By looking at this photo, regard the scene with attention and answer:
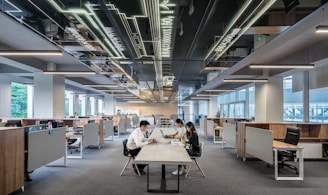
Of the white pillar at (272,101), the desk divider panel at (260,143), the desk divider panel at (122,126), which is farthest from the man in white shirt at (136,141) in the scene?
the desk divider panel at (122,126)

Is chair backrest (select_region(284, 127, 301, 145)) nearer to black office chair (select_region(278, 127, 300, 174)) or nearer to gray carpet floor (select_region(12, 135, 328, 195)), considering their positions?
black office chair (select_region(278, 127, 300, 174))

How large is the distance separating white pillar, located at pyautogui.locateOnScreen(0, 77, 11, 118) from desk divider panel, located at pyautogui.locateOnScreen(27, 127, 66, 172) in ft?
20.6

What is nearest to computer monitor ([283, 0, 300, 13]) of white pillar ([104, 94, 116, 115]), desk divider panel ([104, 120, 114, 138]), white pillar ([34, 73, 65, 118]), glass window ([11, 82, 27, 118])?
white pillar ([34, 73, 65, 118])

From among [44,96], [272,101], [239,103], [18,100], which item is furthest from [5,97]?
[239,103]

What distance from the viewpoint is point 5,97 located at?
423 inches

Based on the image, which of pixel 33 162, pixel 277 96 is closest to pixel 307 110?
pixel 277 96

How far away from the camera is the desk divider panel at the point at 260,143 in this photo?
5509 mm

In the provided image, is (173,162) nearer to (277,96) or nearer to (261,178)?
(261,178)

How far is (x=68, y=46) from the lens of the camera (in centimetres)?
559

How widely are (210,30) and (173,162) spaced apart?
3796mm

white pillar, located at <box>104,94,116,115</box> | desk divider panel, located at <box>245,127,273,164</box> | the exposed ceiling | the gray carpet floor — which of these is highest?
the exposed ceiling

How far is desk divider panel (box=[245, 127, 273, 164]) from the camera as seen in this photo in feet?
18.1

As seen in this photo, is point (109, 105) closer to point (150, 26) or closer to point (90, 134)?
point (90, 134)

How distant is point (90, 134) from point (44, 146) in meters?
3.04
